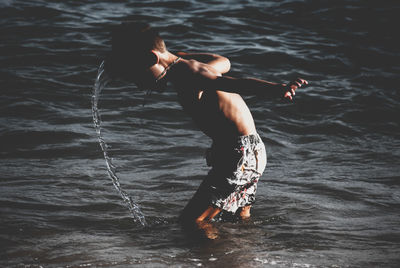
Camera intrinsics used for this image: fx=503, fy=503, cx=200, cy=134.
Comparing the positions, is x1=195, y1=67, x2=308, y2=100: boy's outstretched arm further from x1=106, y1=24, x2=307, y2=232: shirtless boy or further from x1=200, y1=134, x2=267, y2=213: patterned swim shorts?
x1=200, y1=134, x2=267, y2=213: patterned swim shorts

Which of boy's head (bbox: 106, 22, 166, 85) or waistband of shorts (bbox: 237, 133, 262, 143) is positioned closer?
boy's head (bbox: 106, 22, 166, 85)

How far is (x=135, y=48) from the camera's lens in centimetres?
310

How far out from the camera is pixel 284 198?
181 inches

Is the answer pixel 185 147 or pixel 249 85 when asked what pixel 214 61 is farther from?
pixel 185 147

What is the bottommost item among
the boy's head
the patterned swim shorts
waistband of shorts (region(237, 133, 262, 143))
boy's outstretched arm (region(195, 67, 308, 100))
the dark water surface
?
the dark water surface

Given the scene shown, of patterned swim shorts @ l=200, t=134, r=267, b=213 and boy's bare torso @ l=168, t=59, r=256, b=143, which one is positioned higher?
boy's bare torso @ l=168, t=59, r=256, b=143

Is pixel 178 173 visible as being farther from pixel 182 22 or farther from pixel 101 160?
pixel 182 22

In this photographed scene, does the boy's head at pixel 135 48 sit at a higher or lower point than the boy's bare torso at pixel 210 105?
higher

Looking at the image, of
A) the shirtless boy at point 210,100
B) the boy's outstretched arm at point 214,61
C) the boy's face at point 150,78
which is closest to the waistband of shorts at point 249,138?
the shirtless boy at point 210,100

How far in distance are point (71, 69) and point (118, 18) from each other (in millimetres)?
3471

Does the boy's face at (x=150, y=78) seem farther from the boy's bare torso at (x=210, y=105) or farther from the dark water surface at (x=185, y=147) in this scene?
the dark water surface at (x=185, y=147)

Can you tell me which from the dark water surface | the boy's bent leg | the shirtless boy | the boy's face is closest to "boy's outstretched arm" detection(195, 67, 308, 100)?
the shirtless boy

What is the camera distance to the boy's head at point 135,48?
121 inches

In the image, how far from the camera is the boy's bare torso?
3021 mm
